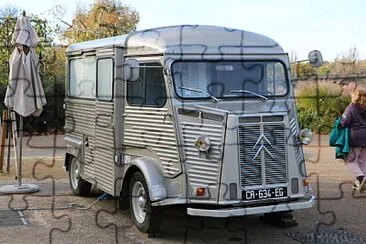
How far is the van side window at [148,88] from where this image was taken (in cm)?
702

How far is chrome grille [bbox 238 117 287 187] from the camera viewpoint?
21.4 feet

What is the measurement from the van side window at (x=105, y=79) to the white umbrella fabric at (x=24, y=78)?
1.99 meters

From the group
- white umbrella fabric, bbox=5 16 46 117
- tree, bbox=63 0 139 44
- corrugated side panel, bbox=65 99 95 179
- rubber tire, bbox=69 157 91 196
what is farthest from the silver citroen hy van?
tree, bbox=63 0 139 44

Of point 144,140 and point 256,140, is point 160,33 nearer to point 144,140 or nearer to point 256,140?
point 144,140

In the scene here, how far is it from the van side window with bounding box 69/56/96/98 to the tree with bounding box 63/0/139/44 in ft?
45.8

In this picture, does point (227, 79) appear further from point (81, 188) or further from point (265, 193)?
point (81, 188)

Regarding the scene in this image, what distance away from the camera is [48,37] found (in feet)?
75.0

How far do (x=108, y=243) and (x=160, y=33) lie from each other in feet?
9.23

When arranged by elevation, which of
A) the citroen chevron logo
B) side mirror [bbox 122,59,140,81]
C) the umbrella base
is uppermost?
side mirror [bbox 122,59,140,81]

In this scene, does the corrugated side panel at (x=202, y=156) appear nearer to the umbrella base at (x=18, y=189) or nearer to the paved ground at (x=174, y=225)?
the paved ground at (x=174, y=225)

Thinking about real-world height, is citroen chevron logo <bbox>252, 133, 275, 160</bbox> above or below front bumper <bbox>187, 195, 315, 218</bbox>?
above

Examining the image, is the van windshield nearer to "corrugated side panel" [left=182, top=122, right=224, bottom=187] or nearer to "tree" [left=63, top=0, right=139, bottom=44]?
"corrugated side panel" [left=182, top=122, right=224, bottom=187]
